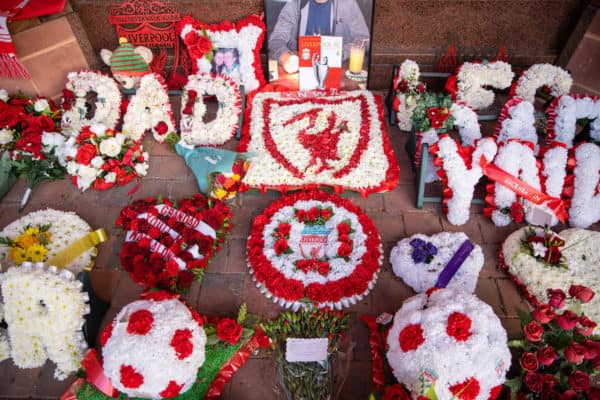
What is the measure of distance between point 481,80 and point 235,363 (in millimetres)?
3927

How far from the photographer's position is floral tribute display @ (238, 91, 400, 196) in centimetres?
438

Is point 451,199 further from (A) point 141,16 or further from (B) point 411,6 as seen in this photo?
(A) point 141,16

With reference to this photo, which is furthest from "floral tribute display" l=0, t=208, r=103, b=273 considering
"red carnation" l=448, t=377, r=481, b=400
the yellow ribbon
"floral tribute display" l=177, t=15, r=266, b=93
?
"red carnation" l=448, t=377, r=481, b=400

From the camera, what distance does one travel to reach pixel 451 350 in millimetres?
2680

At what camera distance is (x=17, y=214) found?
14.7 feet

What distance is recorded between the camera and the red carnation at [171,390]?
283 cm

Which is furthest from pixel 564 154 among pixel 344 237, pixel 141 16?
pixel 141 16

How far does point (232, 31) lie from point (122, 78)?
146 cm

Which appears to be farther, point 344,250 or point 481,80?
point 481,80

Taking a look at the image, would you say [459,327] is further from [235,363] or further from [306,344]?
[235,363]

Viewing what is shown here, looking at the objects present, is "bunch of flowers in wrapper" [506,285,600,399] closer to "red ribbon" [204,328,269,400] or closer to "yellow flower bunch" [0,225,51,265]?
"red ribbon" [204,328,269,400]

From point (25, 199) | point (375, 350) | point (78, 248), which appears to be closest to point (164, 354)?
point (375, 350)

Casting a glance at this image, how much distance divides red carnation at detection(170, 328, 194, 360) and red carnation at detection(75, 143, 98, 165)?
7.65 feet

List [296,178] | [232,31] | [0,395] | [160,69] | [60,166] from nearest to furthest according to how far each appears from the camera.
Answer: [0,395]
[296,178]
[60,166]
[232,31]
[160,69]
